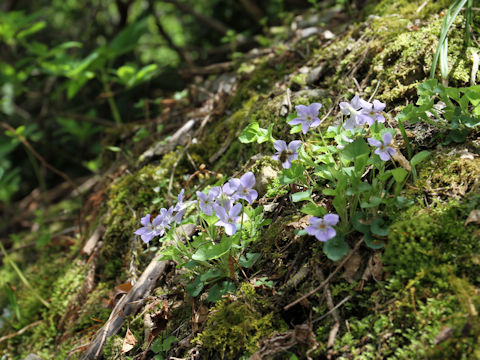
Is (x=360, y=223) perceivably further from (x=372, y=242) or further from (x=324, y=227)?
(x=324, y=227)

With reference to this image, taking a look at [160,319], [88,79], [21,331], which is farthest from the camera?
[88,79]

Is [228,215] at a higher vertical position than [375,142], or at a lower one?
lower

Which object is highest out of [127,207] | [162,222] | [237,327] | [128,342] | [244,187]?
[244,187]

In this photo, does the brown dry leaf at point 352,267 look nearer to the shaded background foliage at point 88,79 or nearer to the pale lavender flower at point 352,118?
the pale lavender flower at point 352,118

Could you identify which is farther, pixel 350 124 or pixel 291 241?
pixel 291 241

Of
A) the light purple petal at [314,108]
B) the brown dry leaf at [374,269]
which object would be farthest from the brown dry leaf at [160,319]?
the light purple petal at [314,108]

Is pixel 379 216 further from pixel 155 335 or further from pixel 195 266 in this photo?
pixel 155 335

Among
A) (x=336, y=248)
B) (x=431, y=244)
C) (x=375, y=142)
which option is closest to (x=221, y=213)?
(x=336, y=248)
